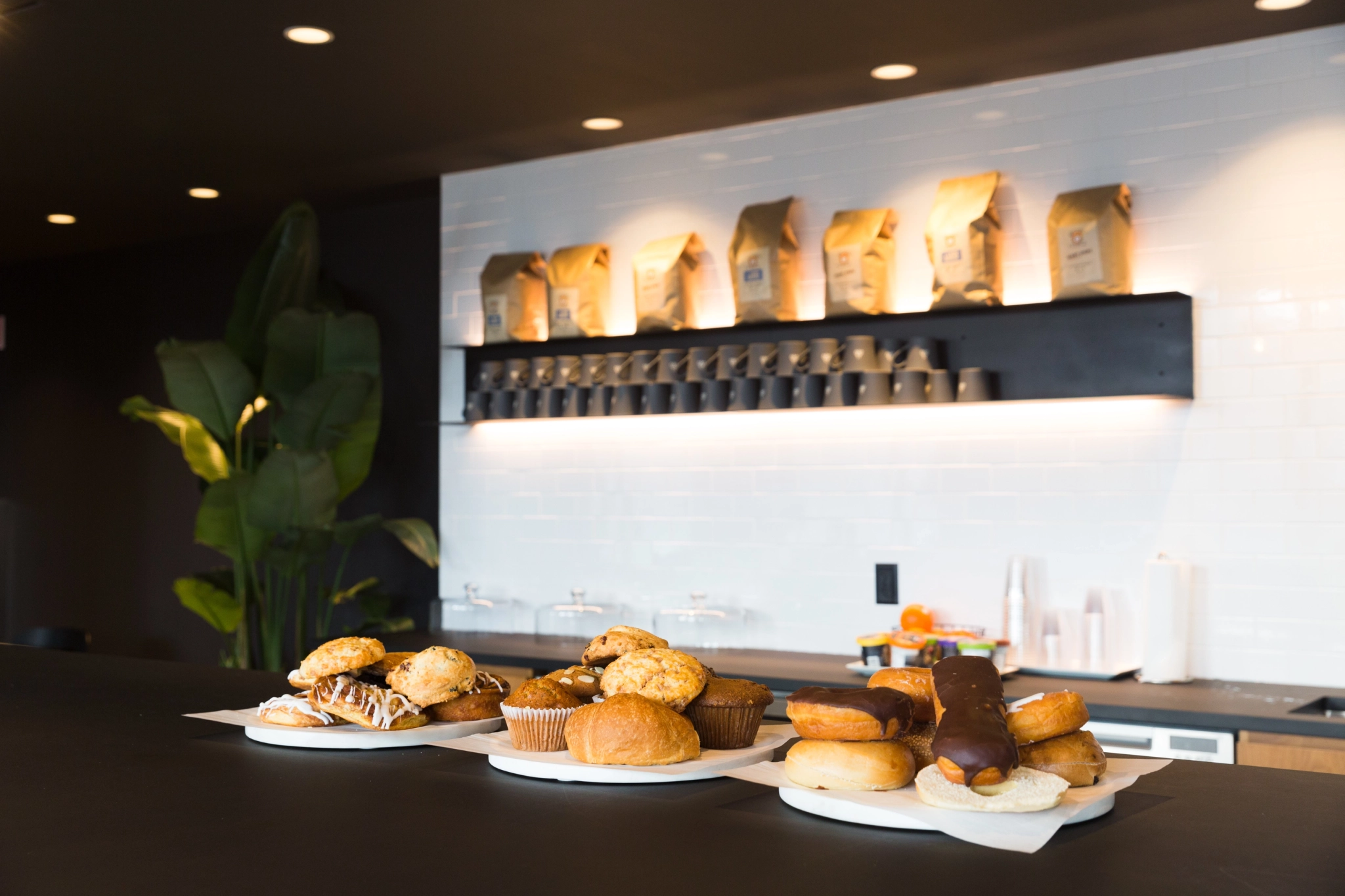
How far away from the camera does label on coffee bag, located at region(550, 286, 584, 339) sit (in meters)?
4.35

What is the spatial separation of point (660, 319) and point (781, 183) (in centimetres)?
58

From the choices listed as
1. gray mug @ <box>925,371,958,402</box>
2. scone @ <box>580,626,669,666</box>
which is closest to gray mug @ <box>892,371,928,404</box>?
gray mug @ <box>925,371,958,402</box>

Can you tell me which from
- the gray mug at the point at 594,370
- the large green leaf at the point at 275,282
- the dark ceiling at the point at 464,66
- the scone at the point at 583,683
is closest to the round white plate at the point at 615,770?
the scone at the point at 583,683

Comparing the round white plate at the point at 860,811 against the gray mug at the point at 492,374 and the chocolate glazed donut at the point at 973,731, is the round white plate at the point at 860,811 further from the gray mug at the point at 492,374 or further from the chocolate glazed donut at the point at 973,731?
the gray mug at the point at 492,374

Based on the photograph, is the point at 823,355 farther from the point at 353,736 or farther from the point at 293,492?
the point at 353,736

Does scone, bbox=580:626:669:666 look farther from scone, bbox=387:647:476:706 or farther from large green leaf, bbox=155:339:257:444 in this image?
large green leaf, bbox=155:339:257:444

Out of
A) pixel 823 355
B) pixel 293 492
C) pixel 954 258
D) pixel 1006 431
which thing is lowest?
pixel 293 492

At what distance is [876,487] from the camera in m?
3.89

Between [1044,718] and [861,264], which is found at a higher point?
[861,264]

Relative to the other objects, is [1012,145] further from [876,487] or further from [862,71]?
[876,487]

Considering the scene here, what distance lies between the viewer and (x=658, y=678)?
1410 millimetres

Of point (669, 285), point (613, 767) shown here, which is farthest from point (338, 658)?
point (669, 285)

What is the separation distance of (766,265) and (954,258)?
0.61 meters

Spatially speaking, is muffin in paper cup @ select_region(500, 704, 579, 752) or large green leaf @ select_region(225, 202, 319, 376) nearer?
muffin in paper cup @ select_region(500, 704, 579, 752)
